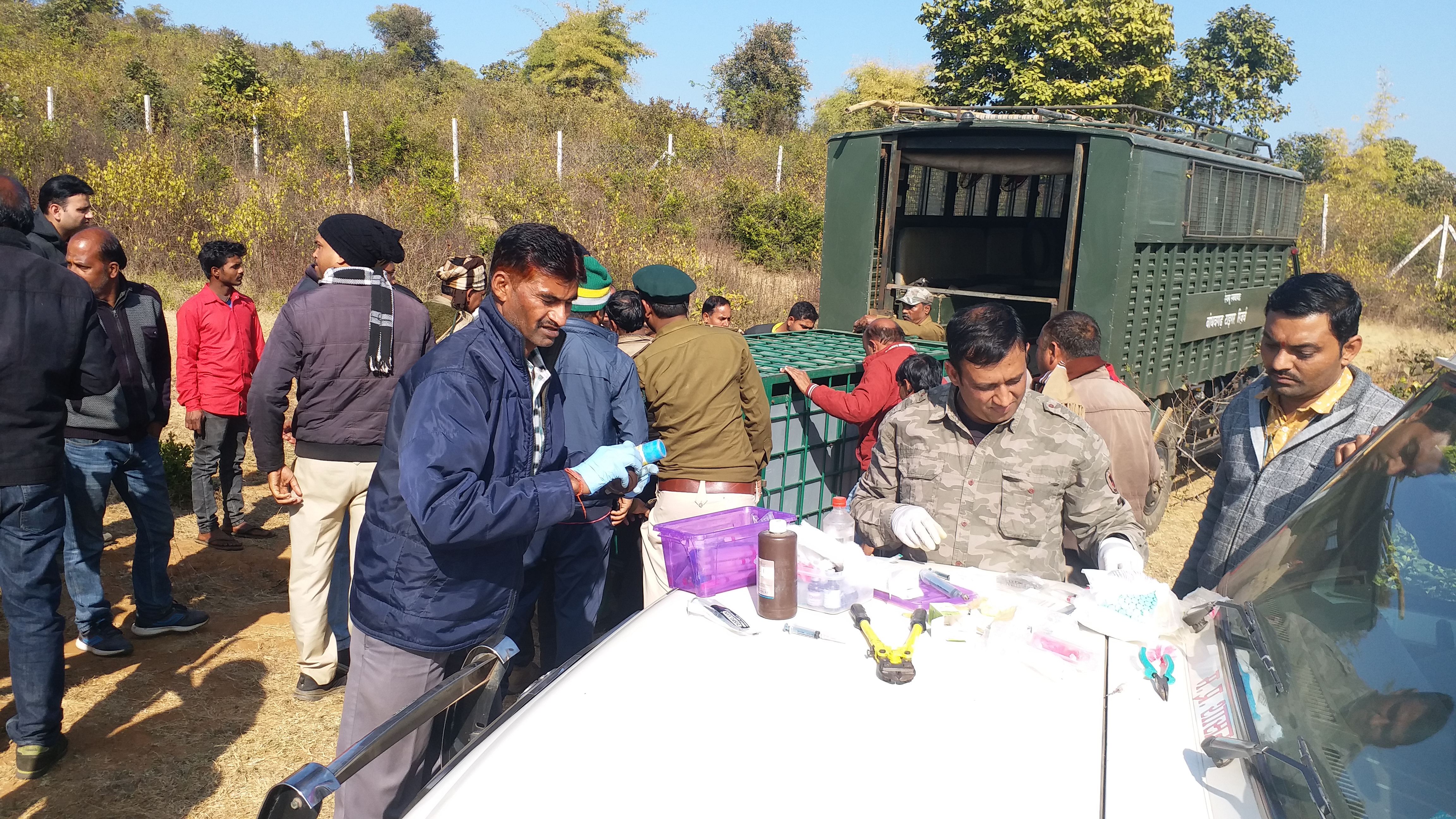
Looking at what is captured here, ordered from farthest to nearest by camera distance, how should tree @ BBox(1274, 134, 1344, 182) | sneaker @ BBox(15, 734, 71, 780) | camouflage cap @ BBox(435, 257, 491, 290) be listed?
tree @ BBox(1274, 134, 1344, 182) → camouflage cap @ BBox(435, 257, 491, 290) → sneaker @ BBox(15, 734, 71, 780)

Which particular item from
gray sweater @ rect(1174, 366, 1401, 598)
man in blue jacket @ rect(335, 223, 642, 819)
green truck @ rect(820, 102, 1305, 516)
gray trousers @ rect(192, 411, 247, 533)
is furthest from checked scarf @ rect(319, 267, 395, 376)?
green truck @ rect(820, 102, 1305, 516)

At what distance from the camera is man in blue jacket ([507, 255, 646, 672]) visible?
3.58m

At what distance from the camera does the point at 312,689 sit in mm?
4016

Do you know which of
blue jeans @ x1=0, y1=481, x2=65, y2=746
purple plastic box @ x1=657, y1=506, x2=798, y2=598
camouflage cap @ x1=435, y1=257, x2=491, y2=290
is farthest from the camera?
camouflage cap @ x1=435, y1=257, x2=491, y2=290

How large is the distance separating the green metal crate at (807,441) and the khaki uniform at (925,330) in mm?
1460

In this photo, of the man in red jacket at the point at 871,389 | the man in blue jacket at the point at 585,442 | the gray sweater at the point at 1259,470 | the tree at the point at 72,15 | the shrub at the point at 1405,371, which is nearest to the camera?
the gray sweater at the point at 1259,470

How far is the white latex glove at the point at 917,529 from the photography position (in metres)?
2.63

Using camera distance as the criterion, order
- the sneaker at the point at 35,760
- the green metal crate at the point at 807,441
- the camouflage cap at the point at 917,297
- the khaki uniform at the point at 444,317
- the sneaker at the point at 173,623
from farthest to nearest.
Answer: the camouflage cap at the point at 917,297 < the khaki uniform at the point at 444,317 < the green metal crate at the point at 807,441 < the sneaker at the point at 173,623 < the sneaker at the point at 35,760

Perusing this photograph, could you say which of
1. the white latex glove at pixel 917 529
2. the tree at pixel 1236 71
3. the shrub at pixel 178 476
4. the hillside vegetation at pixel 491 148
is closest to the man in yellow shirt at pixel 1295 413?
the white latex glove at pixel 917 529

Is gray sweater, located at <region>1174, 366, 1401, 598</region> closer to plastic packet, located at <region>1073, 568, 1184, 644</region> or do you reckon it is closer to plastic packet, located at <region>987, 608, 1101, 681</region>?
plastic packet, located at <region>1073, 568, 1184, 644</region>

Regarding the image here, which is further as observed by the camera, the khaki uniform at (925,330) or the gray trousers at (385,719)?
the khaki uniform at (925,330)

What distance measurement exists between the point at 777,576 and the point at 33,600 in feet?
8.77

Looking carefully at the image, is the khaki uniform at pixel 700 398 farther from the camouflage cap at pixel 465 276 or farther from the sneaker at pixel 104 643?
the sneaker at pixel 104 643

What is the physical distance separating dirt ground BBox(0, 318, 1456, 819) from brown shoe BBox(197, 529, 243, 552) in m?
0.15
